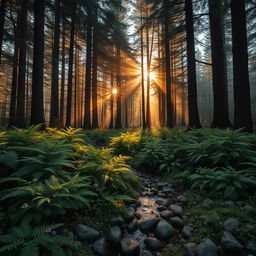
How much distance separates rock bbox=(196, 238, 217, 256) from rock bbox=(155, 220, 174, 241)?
A: 0.45 m

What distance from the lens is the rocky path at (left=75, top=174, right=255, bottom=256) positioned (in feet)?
6.19

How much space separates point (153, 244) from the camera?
2.04 metres

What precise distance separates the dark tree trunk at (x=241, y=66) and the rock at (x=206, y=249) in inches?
216

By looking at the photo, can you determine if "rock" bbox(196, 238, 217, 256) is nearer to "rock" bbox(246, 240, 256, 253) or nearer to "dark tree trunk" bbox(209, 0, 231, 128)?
"rock" bbox(246, 240, 256, 253)

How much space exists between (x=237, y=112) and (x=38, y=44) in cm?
1020

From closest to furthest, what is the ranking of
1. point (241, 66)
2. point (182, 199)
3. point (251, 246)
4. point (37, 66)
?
1. point (251, 246)
2. point (182, 199)
3. point (241, 66)
4. point (37, 66)

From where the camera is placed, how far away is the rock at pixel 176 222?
7.91ft

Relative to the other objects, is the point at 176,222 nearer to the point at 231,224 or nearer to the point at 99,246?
the point at 231,224

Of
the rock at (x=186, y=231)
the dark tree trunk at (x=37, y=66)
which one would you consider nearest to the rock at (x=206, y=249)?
the rock at (x=186, y=231)

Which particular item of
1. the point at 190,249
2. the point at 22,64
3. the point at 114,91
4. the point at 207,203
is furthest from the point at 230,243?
the point at 114,91

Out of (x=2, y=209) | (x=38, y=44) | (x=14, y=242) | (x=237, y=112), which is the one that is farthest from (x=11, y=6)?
(x=237, y=112)

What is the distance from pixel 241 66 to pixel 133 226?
22.9ft

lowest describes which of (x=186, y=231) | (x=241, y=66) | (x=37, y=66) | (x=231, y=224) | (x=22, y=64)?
(x=186, y=231)

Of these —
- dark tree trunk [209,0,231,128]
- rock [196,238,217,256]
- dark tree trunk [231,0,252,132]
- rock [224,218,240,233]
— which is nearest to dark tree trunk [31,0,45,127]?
rock [196,238,217,256]
